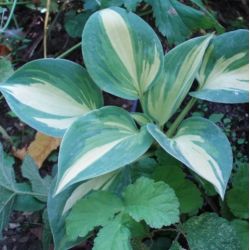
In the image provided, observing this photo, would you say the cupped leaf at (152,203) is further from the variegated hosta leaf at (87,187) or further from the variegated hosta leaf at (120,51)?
the variegated hosta leaf at (120,51)

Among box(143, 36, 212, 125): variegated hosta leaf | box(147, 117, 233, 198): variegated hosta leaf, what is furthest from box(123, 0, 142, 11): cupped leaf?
box(147, 117, 233, 198): variegated hosta leaf

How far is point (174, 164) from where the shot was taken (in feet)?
3.10

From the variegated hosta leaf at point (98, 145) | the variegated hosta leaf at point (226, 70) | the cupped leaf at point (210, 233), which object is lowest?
the cupped leaf at point (210, 233)

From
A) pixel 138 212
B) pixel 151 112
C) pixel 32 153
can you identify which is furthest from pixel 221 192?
pixel 32 153

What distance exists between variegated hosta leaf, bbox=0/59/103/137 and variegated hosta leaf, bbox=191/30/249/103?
0.66 feet

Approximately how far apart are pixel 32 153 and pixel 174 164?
0.41 meters

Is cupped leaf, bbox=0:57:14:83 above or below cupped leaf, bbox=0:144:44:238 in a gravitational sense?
above

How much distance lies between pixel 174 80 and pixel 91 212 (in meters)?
0.29

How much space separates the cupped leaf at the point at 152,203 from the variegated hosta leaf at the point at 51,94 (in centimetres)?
17

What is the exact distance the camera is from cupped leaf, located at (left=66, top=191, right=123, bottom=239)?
758 mm

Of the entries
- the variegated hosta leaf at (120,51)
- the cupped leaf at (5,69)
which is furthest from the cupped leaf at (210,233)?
the cupped leaf at (5,69)

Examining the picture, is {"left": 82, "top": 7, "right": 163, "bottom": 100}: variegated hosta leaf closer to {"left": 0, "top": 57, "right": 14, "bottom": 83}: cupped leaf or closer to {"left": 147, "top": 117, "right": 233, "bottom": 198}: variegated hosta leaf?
{"left": 147, "top": 117, "right": 233, "bottom": 198}: variegated hosta leaf

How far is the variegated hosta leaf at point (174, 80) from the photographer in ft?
2.90

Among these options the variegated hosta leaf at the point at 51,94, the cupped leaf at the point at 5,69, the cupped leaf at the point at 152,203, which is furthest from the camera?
the cupped leaf at the point at 5,69
